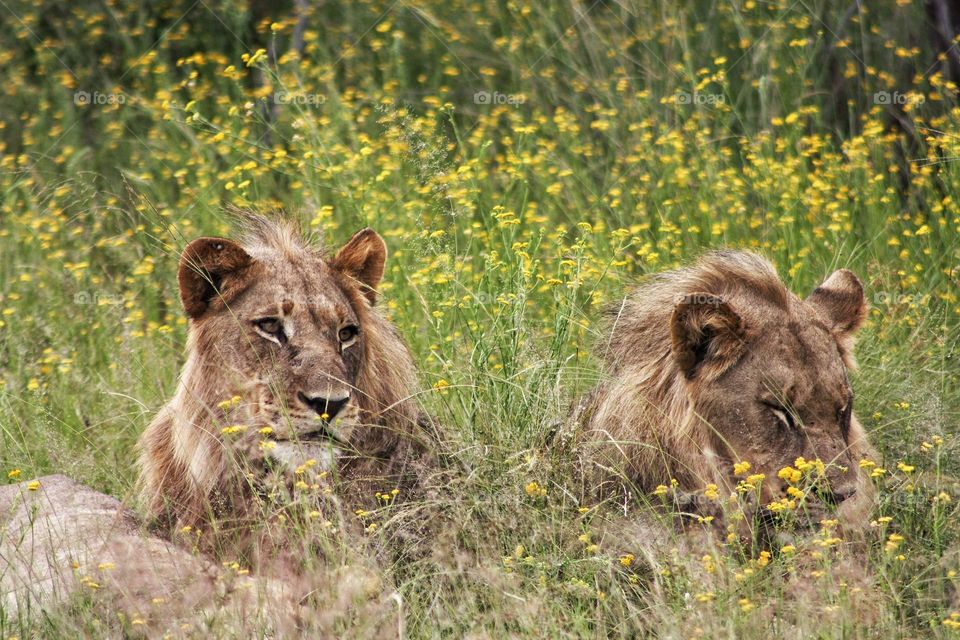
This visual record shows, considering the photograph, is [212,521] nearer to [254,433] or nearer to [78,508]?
[254,433]

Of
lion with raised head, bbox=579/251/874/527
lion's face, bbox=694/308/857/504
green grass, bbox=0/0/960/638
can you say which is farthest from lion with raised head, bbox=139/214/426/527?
lion's face, bbox=694/308/857/504

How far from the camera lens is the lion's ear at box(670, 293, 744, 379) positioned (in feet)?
15.7

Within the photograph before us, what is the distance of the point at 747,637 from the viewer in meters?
3.91

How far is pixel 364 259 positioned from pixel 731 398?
5.22ft

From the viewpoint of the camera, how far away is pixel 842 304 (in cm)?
Answer: 523

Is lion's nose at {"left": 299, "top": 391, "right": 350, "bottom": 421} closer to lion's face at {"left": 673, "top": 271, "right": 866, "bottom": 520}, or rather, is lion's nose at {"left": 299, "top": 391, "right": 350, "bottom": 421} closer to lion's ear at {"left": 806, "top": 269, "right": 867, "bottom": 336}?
lion's face at {"left": 673, "top": 271, "right": 866, "bottom": 520}

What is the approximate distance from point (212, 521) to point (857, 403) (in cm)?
320

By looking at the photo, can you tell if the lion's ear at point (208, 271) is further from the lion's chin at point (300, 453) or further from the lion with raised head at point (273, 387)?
the lion's chin at point (300, 453)

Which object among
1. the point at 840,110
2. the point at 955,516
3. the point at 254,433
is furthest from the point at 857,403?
the point at 840,110

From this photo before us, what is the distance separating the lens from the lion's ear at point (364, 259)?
525cm

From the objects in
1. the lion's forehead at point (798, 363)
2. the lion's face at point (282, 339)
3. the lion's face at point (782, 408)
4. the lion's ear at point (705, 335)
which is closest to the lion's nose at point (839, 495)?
the lion's face at point (782, 408)

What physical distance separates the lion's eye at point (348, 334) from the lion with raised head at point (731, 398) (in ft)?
3.26

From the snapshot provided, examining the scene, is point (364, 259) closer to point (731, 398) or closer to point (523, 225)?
point (731, 398)

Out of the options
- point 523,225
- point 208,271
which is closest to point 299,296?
point 208,271
